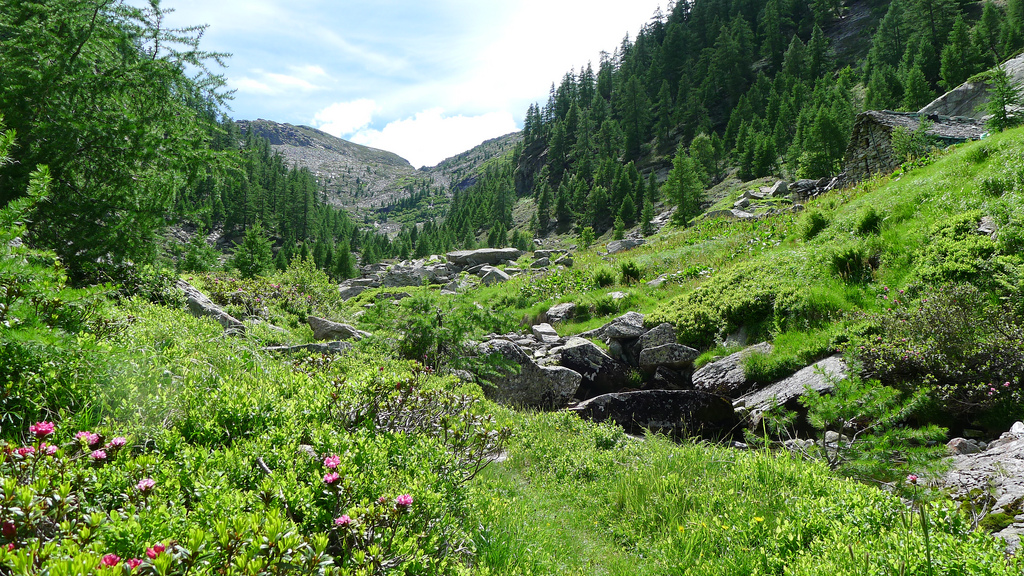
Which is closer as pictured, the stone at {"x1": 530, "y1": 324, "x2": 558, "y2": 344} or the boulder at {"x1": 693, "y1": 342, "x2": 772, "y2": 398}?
the boulder at {"x1": 693, "y1": 342, "x2": 772, "y2": 398}

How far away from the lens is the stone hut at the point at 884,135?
21.6 metres

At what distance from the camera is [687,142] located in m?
75.5

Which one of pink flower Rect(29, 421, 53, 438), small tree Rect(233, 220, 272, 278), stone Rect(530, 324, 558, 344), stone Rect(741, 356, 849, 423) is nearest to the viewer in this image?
pink flower Rect(29, 421, 53, 438)

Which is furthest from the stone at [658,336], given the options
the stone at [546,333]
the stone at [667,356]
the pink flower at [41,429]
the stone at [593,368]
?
the pink flower at [41,429]

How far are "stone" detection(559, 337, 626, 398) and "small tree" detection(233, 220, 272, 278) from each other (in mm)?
27126

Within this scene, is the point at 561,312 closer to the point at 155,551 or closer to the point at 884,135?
the point at 155,551

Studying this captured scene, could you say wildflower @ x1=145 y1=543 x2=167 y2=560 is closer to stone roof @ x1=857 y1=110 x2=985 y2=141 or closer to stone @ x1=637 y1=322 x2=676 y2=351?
stone @ x1=637 y1=322 x2=676 y2=351

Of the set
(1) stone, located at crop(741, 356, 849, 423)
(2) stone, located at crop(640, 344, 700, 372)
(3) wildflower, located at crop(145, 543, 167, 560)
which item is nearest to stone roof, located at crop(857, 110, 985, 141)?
(2) stone, located at crop(640, 344, 700, 372)

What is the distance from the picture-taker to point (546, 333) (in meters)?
13.5

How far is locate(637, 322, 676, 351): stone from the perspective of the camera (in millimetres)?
11281

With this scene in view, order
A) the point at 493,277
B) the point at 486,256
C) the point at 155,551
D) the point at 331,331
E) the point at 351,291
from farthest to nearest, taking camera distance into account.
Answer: the point at 486,256 → the point at 351,291 → the point at 493,277 → the point at 331,331 → the point at 155,551

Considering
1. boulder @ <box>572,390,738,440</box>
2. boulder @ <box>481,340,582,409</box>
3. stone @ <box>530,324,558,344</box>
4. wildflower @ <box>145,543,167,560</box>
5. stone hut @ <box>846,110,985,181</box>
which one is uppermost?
stone hut @ <box>846,110,985,181</box>

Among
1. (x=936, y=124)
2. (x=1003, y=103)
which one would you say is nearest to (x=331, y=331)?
(x=1003, y=103)

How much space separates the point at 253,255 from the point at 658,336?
33.7 metres
